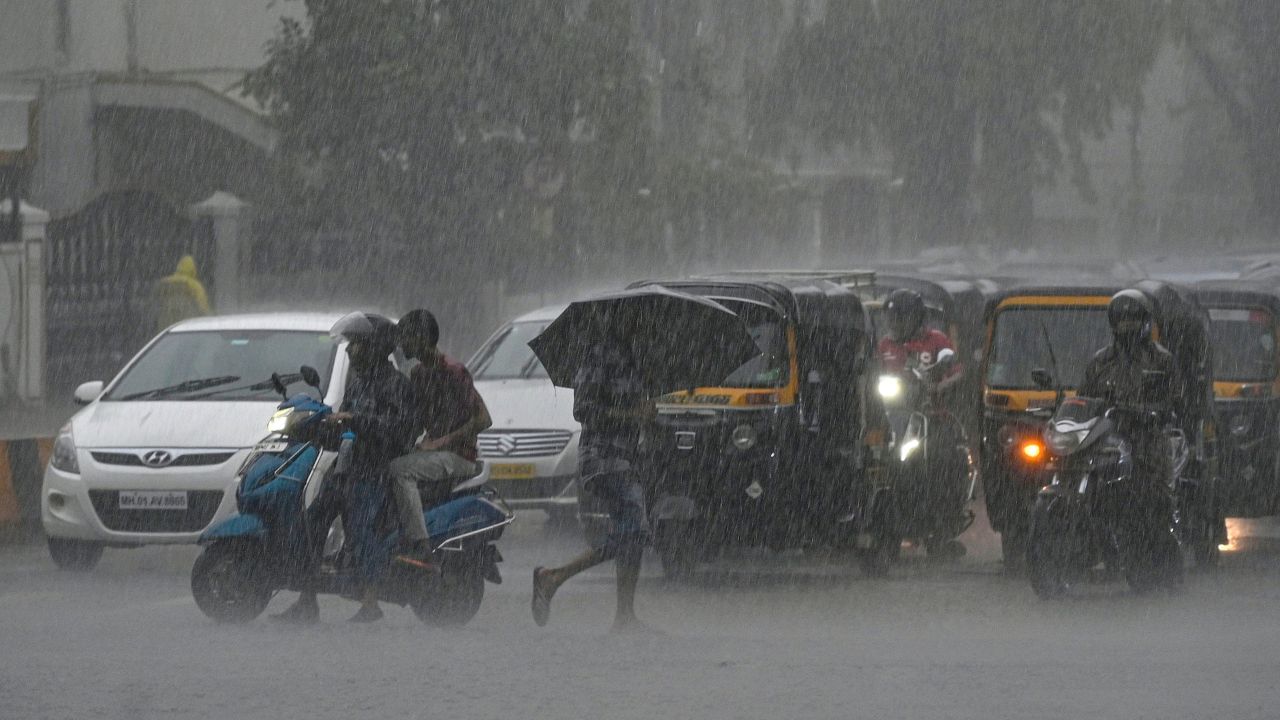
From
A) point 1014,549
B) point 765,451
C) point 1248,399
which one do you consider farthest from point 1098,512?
point 1248,399

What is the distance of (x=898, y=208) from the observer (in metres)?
50.1

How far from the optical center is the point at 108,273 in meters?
28.2

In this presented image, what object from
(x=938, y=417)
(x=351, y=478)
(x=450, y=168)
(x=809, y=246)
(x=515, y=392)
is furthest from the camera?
(x=809, y=246)

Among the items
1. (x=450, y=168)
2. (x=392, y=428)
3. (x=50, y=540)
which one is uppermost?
(x=450, y=168)

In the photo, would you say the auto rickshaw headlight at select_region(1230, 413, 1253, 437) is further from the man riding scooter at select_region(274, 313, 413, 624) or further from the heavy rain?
the man riding scooter at select_region(274, 313, 413, 624)

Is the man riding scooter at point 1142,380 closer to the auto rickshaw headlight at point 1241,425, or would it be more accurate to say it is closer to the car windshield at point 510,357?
the auto rickshaw headlight at point 1241,425

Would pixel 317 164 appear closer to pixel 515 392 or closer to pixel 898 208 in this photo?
pixel 515 392

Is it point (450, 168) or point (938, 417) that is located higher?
point (450, 168)

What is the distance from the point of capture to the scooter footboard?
10.1 metres

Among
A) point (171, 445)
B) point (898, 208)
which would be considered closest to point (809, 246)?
point (898, 208)

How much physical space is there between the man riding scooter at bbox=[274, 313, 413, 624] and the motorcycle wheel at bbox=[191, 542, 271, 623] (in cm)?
23

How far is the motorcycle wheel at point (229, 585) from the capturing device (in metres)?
10.0

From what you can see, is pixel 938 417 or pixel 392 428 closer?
pixel 392 428

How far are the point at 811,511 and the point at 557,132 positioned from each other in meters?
16.6
